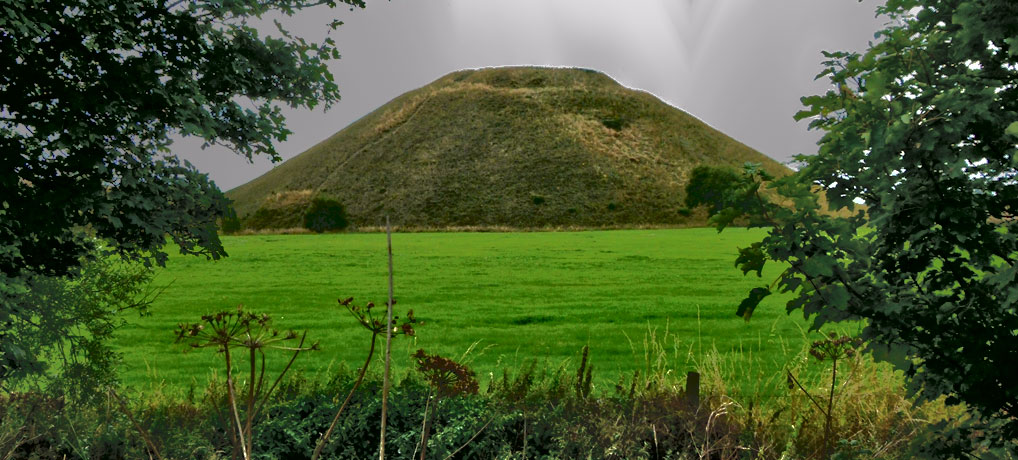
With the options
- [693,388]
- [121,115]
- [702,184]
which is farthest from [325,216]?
[693,388]

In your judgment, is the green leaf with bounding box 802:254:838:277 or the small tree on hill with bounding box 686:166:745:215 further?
the small tree on hill with bounding box 686:166:745:215

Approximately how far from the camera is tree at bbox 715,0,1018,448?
9.99 ft

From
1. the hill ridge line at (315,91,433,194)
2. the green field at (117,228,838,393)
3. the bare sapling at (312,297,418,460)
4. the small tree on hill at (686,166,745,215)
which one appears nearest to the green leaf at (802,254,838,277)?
the bare sapling at (312,297,418,460)

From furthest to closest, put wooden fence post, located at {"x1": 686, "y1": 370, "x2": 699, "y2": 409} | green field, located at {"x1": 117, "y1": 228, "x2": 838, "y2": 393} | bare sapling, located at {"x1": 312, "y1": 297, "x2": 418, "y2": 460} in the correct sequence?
green field, located at {"x1": 117, "y1": 228, "x2": 838, "y2": 393} → wooden fence post, located at {"x1": 686, "y1": 370, "x2": 699, "y2": 409} → bare sapling, located at {"x1": 312, "y1": 297, "x2": 418, "y2": 460}

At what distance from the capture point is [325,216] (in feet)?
202

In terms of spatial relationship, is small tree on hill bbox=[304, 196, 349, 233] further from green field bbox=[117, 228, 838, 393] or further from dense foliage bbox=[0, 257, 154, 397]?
dense foliage bbox=[0, 257, 154, 397]

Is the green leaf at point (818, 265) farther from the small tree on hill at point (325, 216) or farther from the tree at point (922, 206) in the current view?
the small tree on hill at point (325, 216)

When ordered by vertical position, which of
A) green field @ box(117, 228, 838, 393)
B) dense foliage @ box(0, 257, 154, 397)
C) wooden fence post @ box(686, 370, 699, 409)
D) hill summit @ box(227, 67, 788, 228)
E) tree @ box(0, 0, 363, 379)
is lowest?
green field @ box(117, 228, 838, 393)

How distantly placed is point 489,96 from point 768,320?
80291 mm

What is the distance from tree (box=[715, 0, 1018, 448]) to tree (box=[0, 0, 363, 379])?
12.8 ft

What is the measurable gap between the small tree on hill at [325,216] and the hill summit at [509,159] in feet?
9.65

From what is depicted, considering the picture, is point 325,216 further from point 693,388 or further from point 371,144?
point 693,388

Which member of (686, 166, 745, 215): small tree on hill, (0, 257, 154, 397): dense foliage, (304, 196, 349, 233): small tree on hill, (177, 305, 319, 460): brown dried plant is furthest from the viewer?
(304, 196, 349, 233): small tree on hill

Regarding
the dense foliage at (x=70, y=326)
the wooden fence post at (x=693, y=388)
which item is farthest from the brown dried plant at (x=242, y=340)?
the dense foliage at (x=70, y=326)
